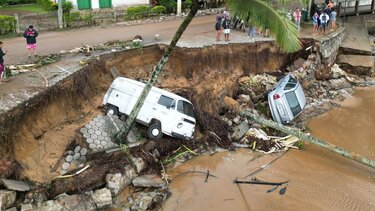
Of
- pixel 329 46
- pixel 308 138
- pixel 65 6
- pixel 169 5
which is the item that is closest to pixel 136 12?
pixel 169 5

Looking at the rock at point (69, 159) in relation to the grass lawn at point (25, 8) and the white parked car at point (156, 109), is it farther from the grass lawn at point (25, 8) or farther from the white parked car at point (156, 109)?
the grass lawn at point (25, 8)

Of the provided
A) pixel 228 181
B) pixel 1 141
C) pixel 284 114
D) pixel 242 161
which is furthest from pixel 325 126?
pixel 1 141

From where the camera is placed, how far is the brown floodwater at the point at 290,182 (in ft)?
50.4

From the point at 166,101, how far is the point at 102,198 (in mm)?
4865

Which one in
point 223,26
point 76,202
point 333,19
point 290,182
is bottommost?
point 290,182

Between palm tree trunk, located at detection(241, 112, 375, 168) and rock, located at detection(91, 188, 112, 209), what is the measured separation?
8.57 meters

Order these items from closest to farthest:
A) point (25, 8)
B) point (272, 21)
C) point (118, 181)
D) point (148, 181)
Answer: point (272, 21), point (118, 181), point (148, 181), point (25, 8)

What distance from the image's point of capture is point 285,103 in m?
20.4

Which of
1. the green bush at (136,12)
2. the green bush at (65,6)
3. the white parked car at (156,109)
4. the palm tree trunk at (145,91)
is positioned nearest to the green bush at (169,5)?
the green bush at (136,12)

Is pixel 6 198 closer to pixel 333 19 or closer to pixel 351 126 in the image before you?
pixel 351 126

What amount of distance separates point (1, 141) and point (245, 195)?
878cm

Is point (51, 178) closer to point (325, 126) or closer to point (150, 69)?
point (150, 69)

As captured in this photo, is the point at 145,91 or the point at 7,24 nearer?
the point at 145,91

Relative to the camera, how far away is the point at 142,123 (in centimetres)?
1761
